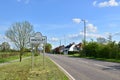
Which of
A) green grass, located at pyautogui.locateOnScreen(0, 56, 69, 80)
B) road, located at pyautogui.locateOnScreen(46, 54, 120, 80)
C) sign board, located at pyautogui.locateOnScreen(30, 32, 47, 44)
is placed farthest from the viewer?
sign board, located at pyautogui.locateOnScreen(30, 32, 47, 44)

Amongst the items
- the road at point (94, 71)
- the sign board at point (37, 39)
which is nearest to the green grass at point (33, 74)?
the road at point (94, 71)

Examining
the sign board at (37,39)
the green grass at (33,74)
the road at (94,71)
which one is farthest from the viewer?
the sign board at (37,39)

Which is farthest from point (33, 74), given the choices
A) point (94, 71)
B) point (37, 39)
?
point (37, 39)

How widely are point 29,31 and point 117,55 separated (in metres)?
18.8

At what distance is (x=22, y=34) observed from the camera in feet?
175

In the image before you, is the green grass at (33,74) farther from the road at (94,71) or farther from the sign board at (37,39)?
the sign board at (37,39)

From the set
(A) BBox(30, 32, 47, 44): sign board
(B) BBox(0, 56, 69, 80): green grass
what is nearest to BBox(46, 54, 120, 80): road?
(B) BBox(0, 56, 69, 80): green grass

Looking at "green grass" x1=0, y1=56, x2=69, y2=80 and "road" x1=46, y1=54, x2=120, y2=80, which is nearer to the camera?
"green grass" x1=0, y1=56, x2=69, y2=80

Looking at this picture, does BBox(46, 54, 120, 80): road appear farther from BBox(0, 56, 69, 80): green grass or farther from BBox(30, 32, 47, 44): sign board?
BBox(30, 32, 47, 44): sign board

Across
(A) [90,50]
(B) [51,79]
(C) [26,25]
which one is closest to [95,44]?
(A) [90,50]

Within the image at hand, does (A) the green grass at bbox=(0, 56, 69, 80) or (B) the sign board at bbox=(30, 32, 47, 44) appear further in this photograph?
(B) the sign board at bbox=(30, 32, 47, 44)

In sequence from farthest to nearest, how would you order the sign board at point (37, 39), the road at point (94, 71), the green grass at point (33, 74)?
the sign board at point (37, 39) → the road at point (94, 71) → the green grass at point (33, 74)

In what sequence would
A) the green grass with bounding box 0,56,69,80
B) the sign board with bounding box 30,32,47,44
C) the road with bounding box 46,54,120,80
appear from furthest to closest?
the sign board with bounding box 30,32,47,44 < the road with bounding box 46,54,120,80 < the green grass with bounding box 0,56,69,80

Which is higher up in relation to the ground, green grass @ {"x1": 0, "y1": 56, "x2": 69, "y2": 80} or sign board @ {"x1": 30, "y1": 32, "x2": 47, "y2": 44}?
sign board @ {"x1": 30, "y1": 32, "x2": 47, "y2": 44}
